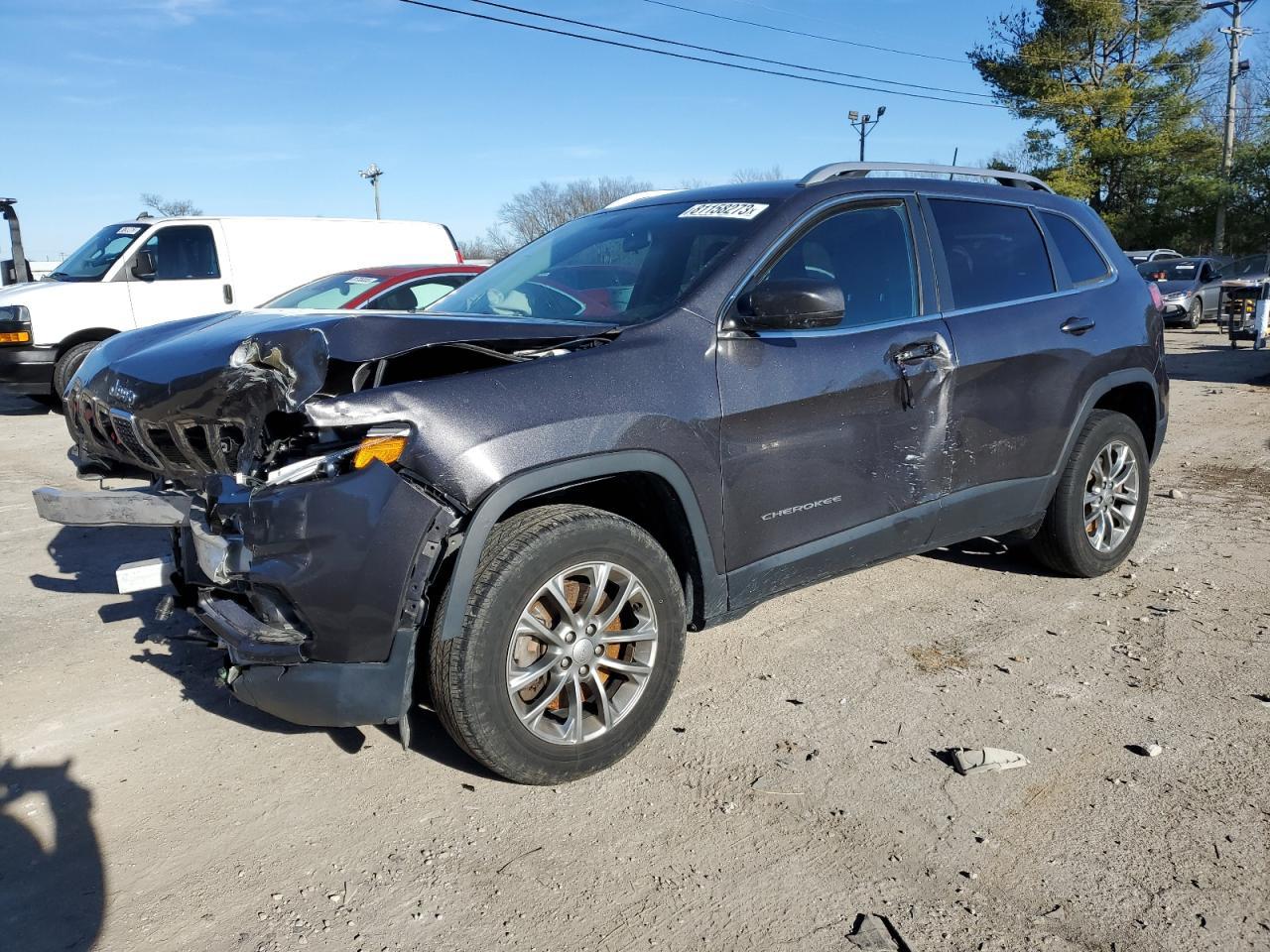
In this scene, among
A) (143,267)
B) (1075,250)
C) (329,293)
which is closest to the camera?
(1075,250)

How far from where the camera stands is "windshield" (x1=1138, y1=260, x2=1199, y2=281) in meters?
22.5

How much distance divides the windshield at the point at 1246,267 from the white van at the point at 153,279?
21.1 m

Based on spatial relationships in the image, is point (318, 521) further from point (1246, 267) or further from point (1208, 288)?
point (1246, 267)

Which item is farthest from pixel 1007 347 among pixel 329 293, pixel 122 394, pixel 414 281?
pixel 329 293

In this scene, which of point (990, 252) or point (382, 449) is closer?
point (382, 449)

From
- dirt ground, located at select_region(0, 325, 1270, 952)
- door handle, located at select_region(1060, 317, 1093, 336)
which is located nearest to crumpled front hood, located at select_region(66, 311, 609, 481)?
dirt ground, located at select_region(0, 325, 1270, 952)

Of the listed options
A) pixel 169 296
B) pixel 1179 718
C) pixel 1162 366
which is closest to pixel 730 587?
pixel 1179 718

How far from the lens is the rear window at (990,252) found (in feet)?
14.0

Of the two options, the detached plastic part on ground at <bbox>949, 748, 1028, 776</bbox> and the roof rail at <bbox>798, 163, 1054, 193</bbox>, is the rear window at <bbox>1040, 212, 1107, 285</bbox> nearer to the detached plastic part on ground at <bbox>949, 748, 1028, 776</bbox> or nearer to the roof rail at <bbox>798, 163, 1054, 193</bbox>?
the roof rail at <bbox>798, 163, 1054, 193</bbox>

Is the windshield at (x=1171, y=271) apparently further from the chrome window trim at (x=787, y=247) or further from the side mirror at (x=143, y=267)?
the chrome window trim at (x=787, y=247)

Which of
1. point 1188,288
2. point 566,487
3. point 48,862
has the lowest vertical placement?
point 48,862

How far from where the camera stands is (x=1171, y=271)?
74.6 ft

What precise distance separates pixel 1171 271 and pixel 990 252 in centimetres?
2142

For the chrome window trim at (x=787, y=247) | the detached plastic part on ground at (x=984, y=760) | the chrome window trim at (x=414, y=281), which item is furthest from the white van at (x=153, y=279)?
the detached plastic part on ground at (x=984, y=760)
